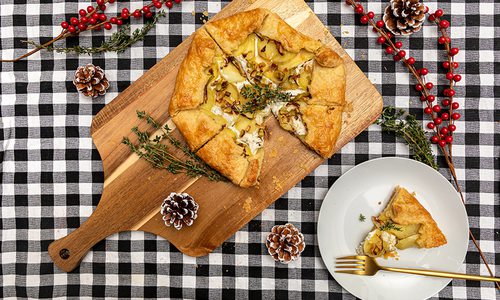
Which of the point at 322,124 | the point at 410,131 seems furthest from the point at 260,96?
the point at 410,131

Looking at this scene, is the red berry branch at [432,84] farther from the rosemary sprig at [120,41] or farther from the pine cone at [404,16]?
the rosemary sprig at [120,41]

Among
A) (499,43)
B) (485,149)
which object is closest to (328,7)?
(499,43)

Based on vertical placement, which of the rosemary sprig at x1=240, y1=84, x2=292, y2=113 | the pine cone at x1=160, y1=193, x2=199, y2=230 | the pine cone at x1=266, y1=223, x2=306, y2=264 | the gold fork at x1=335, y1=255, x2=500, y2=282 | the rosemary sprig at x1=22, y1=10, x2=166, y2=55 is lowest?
the gold fork at x1=335, y1=255, x2=500, y2=282

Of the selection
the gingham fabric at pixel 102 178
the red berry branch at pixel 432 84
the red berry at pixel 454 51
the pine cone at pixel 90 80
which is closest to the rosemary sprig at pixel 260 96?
the gingham fabric at pixel 102 178

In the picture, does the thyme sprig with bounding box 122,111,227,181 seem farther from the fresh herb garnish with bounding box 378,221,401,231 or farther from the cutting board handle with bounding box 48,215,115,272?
the fresh herb garnish with bounding box 378,221,401,231

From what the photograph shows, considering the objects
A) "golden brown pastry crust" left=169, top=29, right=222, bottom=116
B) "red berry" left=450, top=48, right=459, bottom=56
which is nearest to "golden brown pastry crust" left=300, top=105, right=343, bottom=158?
"golden brown pastry crust" left=169, top=29, right=222, bottom=116

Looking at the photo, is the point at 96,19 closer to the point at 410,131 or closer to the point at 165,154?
the point at 165,154
